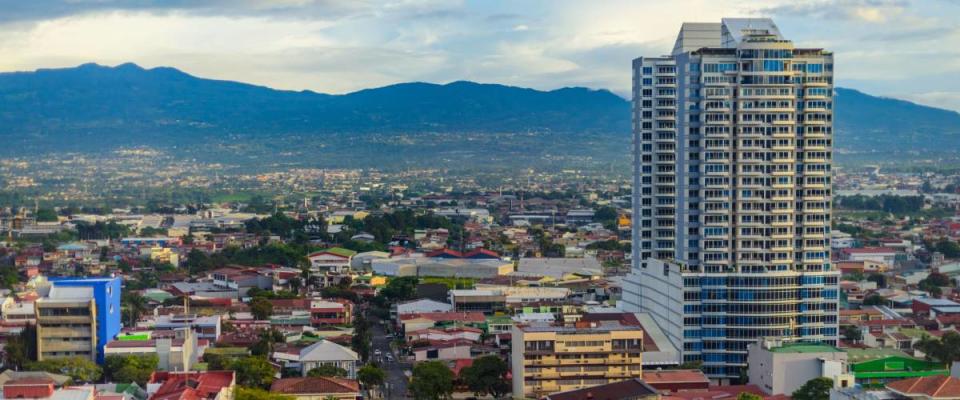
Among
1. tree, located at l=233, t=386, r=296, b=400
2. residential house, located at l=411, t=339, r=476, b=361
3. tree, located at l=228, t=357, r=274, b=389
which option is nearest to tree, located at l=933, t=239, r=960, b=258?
residential house, located at l=411, t=339, r=476, b=361

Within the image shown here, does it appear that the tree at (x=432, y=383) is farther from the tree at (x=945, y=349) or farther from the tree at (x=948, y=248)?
the tree at (x=948, y=248)

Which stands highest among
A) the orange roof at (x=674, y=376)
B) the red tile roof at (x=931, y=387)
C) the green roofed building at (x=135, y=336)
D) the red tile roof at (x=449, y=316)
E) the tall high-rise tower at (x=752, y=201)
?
the tall high-rise tower at (x=752, y=201)

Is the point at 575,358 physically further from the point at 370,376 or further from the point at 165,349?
the point at 165,349

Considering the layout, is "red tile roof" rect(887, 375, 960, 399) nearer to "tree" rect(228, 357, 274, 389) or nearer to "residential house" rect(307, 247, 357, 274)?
"tree" rect(228, 357, 274, 389)

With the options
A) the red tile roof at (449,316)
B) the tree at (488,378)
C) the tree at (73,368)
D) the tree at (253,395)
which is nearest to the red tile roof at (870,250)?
the red tile roof at (449,316)

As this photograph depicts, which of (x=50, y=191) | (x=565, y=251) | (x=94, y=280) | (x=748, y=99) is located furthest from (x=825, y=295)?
(x=50, y=191)

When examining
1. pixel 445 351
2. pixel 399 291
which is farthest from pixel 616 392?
pixel 399 291
